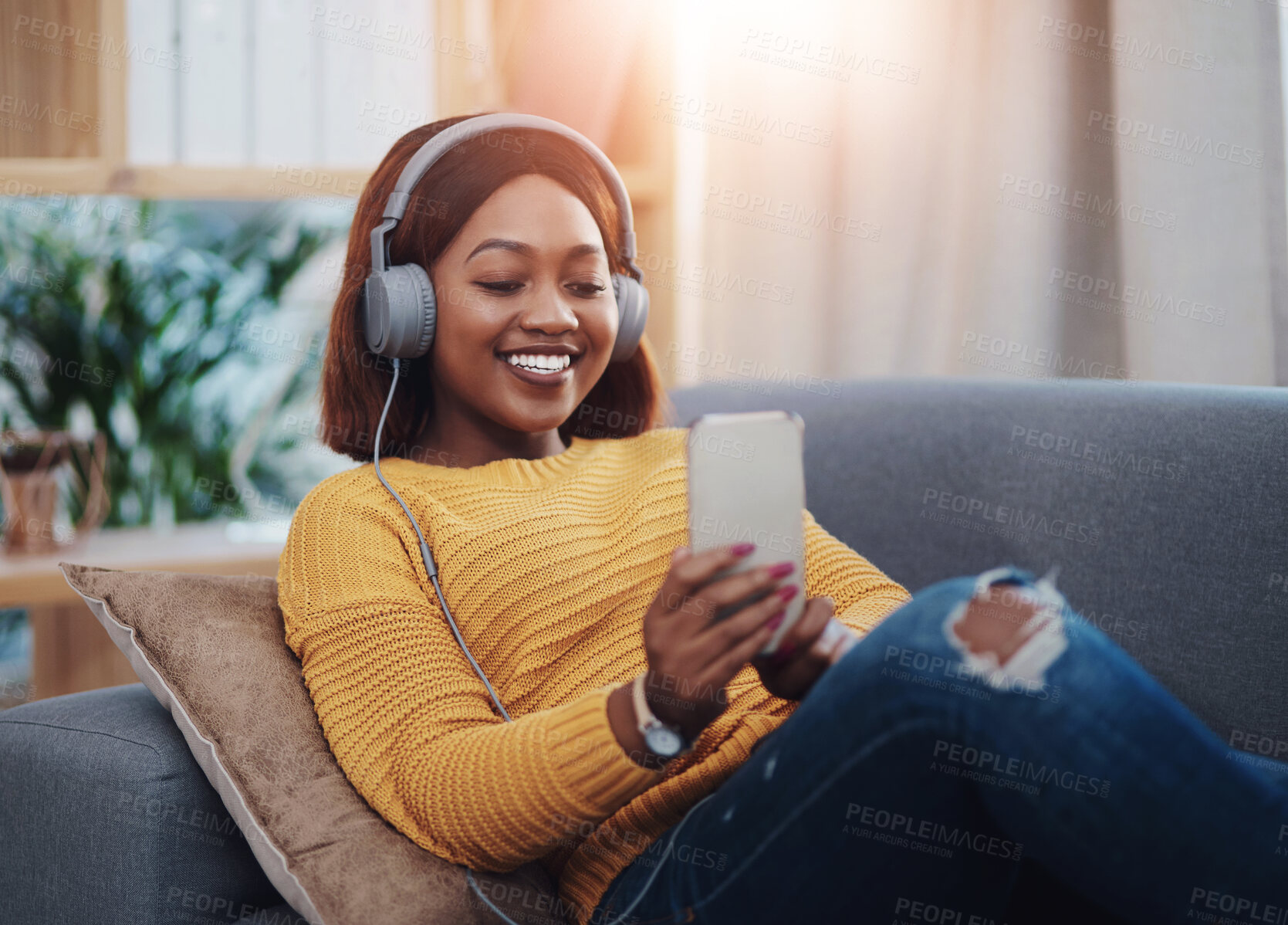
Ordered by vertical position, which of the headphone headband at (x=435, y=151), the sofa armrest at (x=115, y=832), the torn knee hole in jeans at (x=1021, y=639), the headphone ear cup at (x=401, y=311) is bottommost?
the sofa armrest at (x=115, y=832)

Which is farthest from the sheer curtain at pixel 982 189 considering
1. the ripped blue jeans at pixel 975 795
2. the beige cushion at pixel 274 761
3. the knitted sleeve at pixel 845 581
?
the beige cushion at pixel 274 761

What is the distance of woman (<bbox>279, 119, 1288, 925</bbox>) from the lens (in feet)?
2.03

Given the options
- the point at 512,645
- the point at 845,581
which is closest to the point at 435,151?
the point at 512,645

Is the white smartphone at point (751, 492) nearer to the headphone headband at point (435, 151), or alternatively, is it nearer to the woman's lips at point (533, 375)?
the woman's lips at point (533, 375)

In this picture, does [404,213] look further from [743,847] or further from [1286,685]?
[1286,685]

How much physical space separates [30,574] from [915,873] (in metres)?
1.39

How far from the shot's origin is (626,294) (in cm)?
107

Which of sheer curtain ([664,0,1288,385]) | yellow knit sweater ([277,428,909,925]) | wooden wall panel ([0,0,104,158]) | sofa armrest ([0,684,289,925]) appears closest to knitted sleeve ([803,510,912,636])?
yellow knit sweater ([277,428,909,925])

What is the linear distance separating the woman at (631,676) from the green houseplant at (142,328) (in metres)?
1.01

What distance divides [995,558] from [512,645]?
1.95 feet

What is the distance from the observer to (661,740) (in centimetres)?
71

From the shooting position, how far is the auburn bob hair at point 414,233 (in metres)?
0.98

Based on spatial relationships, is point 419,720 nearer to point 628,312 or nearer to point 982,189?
point 628,312

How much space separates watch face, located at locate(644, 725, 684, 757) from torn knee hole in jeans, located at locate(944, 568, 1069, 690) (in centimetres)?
21
